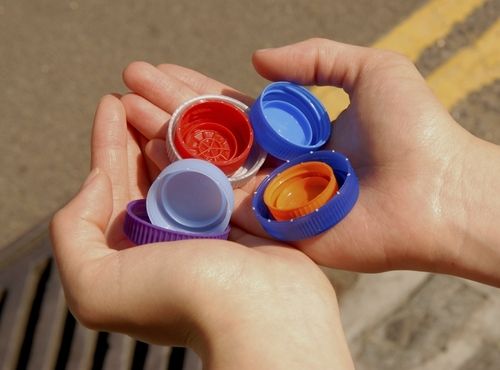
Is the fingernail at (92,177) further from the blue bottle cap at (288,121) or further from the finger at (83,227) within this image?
the blue bottle cap at (288,121)

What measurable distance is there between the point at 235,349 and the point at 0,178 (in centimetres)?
198

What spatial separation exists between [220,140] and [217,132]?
38 millimetres

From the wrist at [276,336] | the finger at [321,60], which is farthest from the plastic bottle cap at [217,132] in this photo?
the wrist at [276,336]

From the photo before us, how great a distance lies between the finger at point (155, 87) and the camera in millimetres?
3152

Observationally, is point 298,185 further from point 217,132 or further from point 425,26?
point 425,26

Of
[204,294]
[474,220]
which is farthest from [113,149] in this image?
[474,220]

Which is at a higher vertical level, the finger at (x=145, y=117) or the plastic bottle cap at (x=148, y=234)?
the finger at (x=145, y=117)

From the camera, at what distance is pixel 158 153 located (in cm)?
301

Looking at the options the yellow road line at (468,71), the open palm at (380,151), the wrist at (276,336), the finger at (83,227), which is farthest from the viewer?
the yellow road line at (468,71)

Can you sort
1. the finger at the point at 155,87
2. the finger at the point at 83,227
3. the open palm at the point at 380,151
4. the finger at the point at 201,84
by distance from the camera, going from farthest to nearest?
the finger at the point at 201,84 → the finger at the point at 155,87 → the open palm at the point at 380,151 → the finger at the point at 83,227

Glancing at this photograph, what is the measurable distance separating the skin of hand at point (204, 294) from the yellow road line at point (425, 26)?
77.3 inches

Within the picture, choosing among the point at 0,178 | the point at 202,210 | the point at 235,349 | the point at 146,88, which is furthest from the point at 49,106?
the point at 235,349

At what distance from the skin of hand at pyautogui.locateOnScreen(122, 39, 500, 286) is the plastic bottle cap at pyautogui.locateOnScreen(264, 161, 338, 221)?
12 centimetres

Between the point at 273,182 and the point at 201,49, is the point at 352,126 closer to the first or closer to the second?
the point at 273,182
